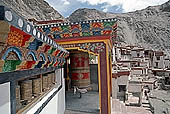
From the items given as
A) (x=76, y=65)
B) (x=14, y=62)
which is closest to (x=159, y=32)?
(x=76, y=65)

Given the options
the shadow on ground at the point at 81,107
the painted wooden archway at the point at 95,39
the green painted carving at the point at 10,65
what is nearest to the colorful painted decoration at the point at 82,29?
the painted wooden archway at the point at 95,39

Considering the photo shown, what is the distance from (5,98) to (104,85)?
12.0ft

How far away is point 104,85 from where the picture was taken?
4.84 m

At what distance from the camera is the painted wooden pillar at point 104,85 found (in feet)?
15.8

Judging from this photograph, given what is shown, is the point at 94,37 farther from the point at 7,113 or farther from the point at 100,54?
the point at 7,113

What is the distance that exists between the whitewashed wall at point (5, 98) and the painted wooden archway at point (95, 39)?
3391 mm

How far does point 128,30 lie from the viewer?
4997 cm

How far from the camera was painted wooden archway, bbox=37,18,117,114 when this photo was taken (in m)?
4.70

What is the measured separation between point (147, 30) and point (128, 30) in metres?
7.92

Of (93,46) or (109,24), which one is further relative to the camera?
(93,46)

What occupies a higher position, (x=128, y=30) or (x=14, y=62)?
(x=128, y=30)

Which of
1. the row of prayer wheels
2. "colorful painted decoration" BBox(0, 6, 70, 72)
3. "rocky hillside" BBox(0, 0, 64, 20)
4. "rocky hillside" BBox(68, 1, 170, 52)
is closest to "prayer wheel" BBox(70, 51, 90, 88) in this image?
the row of prayer wheels

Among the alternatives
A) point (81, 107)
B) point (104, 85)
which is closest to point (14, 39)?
point (104, 85)

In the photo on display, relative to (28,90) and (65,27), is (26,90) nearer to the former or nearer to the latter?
(28,90)
